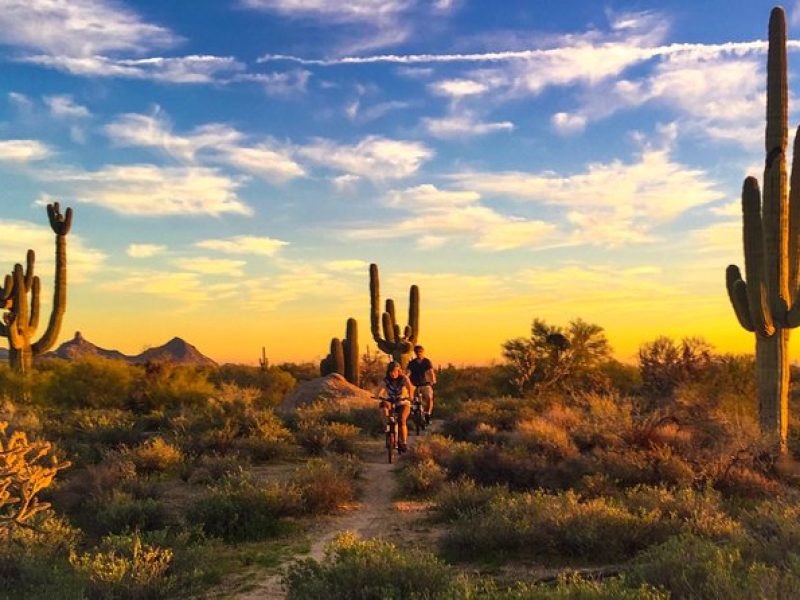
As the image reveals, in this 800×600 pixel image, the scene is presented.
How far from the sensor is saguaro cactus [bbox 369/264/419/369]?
31.2m

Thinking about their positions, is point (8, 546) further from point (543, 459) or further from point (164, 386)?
point (164, 386)

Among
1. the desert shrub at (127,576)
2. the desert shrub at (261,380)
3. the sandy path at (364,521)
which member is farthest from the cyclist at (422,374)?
the desert shrub at (261,380)

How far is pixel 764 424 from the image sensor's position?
15.2 meters

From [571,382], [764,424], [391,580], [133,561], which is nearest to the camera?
[391,580]

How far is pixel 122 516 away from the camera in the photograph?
31.9 ft

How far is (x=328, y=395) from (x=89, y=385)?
10.8 m

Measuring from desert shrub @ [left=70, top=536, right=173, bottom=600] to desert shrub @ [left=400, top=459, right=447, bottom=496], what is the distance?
5376 millimetres

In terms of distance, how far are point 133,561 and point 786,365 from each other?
13.8 m

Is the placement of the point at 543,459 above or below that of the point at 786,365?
below

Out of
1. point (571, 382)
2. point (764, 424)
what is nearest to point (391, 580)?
point (764, 424)

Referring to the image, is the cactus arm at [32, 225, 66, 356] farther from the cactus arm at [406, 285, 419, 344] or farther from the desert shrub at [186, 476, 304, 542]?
the desert shrub at [186, 476, 304, 542]

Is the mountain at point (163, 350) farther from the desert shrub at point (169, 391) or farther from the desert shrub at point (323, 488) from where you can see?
the desert shrub at point (323, 488)

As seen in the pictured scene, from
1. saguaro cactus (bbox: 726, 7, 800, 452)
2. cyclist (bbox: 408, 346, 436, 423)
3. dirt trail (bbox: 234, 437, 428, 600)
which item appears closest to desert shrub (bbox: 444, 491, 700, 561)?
dirt trail (bbox: 234, 437, 428, 600)

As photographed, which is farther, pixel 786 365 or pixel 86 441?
pixel 86 441
